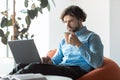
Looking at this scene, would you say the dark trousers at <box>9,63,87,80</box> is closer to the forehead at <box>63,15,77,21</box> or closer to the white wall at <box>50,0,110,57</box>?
the forehead at <box>63,15,77,21</box>

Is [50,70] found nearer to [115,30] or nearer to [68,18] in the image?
[68,18]

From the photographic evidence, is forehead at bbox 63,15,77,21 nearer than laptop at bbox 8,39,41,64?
No

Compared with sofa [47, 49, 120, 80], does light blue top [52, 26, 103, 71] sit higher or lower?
higher

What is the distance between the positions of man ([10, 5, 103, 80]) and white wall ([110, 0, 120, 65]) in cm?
139

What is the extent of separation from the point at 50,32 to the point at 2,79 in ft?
8.47

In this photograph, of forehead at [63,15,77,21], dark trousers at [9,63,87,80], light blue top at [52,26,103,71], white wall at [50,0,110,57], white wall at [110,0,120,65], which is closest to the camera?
dark trousers at [9,63,87,80]

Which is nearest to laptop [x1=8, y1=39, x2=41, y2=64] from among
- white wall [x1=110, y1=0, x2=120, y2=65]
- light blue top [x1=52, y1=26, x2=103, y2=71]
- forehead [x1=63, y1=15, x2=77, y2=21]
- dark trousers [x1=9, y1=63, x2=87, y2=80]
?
dark trousers [x1=9, y1=63, x2=87, y2=80]

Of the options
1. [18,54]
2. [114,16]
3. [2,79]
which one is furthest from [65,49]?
[114,16]

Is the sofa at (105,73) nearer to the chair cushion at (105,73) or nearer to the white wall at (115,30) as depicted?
the chair cushion at (105,73)

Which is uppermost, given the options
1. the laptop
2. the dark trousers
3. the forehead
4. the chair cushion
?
the forehead

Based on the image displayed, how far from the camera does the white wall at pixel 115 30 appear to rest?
12.9ft

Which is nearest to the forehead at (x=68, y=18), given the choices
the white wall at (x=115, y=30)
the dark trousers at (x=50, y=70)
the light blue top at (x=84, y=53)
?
the light blue top at (x=84, y=53)

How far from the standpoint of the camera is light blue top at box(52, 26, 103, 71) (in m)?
2.29

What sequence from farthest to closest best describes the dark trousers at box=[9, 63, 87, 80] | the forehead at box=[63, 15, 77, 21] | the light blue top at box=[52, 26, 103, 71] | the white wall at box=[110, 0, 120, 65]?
the white wall at box=[110, 0, 120, 65], the forehead at box=[63, 15, 77, 21], the light blue top at box=[52, 26, 103, 71], the dark trousers at box=[9, 63, 87, 80]
